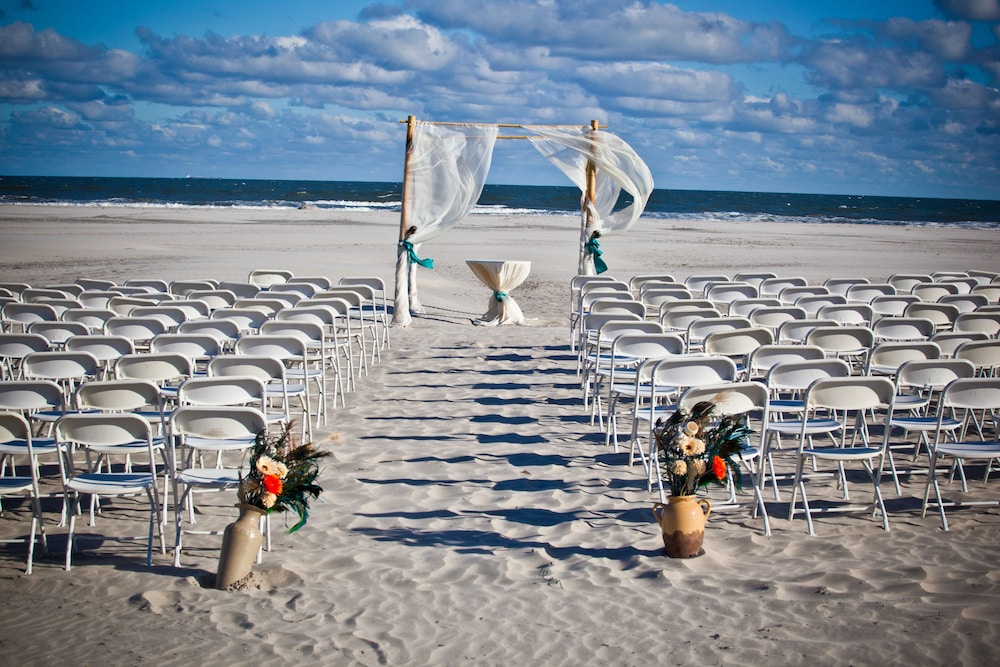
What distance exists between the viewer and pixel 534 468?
6.13 m

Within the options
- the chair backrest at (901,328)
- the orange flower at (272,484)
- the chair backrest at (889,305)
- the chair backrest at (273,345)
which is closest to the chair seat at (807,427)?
the chair backrest at (901,328)

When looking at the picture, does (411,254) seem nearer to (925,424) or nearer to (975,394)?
(925,424)

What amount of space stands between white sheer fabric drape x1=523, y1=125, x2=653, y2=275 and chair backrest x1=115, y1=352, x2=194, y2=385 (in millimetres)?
7494

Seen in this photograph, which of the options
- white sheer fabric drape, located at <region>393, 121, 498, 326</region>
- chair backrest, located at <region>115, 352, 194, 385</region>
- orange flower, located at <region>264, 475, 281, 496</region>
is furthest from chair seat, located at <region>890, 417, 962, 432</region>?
white sheer fabric drape, located at <region>393, 121, 498, 326</region>

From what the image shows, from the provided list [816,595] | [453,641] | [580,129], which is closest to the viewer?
[453,641]

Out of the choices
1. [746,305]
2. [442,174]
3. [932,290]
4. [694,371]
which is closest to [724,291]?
[746,305]

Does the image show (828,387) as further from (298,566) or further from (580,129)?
(580,129)

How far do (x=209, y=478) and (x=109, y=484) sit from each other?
0.50 m

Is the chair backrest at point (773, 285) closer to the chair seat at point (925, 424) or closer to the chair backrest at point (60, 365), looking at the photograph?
the chair seat at point (925, 424)

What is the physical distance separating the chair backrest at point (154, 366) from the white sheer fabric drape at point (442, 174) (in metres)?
6.81

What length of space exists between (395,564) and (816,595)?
6.53 ft

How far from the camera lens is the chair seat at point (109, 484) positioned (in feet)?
14.7

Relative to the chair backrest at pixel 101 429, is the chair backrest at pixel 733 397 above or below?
above

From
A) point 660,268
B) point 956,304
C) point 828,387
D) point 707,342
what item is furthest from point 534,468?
point 660,268
